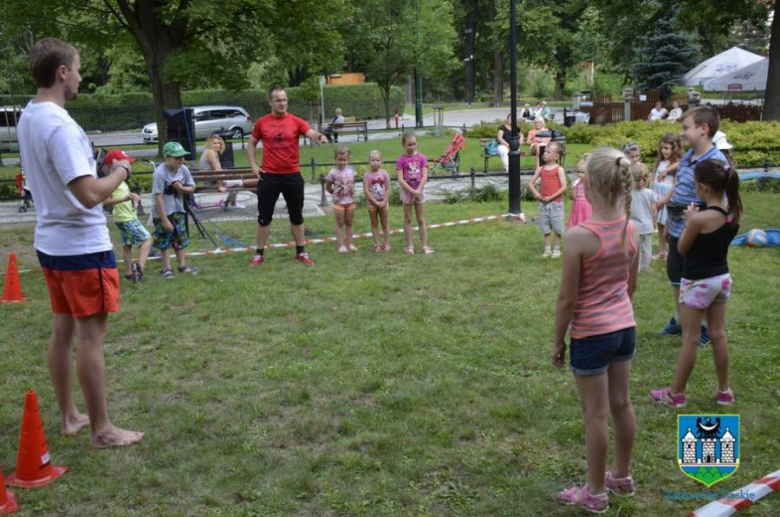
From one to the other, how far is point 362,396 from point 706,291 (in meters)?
2.34

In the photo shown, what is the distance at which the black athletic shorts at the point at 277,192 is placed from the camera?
9.18m

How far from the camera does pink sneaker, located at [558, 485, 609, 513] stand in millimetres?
3682

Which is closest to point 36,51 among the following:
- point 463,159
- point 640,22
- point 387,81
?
point 463,159

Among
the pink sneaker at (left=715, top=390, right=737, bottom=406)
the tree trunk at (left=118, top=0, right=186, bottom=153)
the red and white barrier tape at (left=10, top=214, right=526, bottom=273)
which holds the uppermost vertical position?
the tree trunk at (left=118, top=0, right=186, bottom=153)

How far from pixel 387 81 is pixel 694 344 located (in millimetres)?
38385

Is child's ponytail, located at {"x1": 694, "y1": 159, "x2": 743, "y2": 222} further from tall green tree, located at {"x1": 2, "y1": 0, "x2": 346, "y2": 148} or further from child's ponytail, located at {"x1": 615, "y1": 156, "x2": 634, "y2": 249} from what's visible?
tall green tree, located at {"x1": 2, "y1": 0, "x2": 346, "y2": 148}

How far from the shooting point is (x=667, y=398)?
194 inches

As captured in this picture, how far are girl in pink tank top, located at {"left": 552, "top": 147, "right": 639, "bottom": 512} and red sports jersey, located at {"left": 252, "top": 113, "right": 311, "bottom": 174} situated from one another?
6037mm

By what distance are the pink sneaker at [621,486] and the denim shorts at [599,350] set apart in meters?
0.69

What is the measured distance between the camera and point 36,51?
13.3 feet

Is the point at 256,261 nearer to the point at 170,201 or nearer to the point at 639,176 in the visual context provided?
the point at 170,201

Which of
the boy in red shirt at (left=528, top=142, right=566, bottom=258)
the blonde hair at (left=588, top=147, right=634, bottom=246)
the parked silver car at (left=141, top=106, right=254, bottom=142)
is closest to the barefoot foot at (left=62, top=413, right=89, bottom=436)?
the blonde hair at (left=588, top=147, right=634, bottom=246)

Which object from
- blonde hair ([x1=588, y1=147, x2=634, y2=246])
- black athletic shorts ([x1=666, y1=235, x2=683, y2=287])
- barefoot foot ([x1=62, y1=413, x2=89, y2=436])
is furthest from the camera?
black athletic shorts ([x1=666, y1=235, x2=683, y2=287])

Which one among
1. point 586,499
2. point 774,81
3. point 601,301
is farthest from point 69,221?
point 774,81
